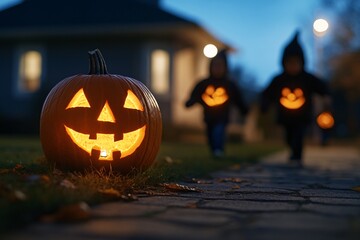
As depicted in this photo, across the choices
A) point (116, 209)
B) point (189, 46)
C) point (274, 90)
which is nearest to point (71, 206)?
point (116, 209)

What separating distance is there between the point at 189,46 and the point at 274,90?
33.9 ft

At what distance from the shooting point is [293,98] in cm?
825

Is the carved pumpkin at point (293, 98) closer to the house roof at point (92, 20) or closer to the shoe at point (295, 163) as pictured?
the shoe at point (295, 163)

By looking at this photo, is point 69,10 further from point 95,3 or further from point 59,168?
point 59,168

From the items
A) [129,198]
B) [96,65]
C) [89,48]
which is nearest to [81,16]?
[89,48]

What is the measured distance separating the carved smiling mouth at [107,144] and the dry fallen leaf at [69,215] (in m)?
1.63

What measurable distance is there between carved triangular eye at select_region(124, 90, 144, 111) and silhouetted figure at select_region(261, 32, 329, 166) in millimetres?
4057

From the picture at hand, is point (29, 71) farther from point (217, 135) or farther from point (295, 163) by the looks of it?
point (295, 163)

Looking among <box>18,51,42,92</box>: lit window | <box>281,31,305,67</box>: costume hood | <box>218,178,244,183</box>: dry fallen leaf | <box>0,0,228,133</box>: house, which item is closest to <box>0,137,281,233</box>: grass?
<box>218,178,244,183</box>: dry fallen leaf

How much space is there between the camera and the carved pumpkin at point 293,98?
27.1ft

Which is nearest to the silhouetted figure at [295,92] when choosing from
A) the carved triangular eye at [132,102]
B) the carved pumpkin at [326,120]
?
the carved pumpkin at [326,120]

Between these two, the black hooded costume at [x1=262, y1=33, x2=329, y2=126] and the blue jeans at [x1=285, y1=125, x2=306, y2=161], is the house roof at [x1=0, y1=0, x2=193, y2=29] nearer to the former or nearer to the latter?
the black hooded costume at [x1=262, y1=33, x2=329, y2=126]

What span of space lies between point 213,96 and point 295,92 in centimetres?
A: 128

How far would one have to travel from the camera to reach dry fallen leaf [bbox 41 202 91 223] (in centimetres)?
284
